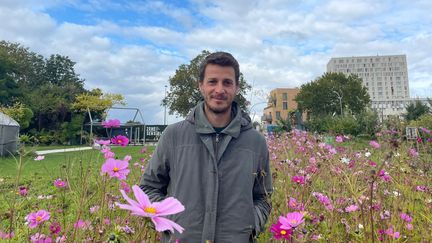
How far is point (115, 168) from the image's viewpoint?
31.5 inches

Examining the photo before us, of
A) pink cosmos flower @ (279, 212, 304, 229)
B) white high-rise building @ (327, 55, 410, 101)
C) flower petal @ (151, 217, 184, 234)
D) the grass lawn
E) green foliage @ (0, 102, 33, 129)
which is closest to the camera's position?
flower petal @ (151, 217, 184, 234)

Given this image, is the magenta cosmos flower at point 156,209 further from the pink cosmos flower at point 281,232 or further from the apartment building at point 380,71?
the apartment building at point 380,71

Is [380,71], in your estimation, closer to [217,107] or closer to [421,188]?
[421,188]

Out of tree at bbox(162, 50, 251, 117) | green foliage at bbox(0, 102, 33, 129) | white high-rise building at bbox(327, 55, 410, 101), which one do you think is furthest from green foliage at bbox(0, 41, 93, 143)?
white high-rise building at bbox(327, 55, 410, 101)

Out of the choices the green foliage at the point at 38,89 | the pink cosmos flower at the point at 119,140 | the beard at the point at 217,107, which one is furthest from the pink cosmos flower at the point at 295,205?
the green foliage at the point at 38,89

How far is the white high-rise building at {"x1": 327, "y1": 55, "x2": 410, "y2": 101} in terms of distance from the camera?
275 ft

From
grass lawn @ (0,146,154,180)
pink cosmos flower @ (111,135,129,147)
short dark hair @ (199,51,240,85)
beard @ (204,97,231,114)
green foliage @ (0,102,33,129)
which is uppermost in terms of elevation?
green foliage @ (0,102,33,129)

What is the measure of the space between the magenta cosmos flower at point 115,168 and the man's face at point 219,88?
2.19ft

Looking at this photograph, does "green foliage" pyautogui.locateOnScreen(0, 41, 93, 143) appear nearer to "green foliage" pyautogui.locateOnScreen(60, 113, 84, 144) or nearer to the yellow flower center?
"green foliage" pyautogui.locateOnScreen(60, 113, 84, 144)

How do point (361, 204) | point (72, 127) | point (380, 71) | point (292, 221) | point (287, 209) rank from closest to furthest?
point (292, 221) → point (361, 204) → point (287, 209) → point (72, 127) → point (380, 71)

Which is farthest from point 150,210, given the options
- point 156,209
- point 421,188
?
point 421,188

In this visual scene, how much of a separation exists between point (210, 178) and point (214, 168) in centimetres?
5

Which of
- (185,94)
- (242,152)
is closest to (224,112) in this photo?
(242,152)

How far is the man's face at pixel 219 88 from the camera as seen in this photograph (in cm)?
140
